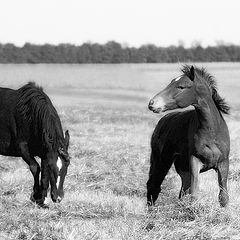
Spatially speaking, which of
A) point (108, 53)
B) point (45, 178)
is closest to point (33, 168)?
point (45, 178)

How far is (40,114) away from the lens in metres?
8.23

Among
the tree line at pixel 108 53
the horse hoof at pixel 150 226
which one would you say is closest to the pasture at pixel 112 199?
the horse hoof at pixel 150 226

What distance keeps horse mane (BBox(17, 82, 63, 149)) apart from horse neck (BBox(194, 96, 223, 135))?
2.21 meters

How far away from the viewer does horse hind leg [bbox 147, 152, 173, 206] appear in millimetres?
8039

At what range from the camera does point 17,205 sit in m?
7.74

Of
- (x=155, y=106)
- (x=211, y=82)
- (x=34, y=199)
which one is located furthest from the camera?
(x=34, y=199)

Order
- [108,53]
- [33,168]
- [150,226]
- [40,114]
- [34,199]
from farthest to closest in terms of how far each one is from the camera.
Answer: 1. [108,53]
2. [33,168]
3. [40,114]
4. [34,199]
5. [150,226]

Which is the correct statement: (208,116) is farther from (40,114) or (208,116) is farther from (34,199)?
(34,199)

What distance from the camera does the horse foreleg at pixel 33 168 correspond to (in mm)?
8102

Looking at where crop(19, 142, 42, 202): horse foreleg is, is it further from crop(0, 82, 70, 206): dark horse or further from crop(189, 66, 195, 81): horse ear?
crop(189, 66, 195, 81): horse ear

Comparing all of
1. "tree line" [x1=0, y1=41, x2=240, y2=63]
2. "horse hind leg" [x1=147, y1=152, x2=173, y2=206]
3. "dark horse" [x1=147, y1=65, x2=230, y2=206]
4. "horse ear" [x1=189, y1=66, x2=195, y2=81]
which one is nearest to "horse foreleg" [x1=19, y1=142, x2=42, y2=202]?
"horse hind leg" [x1=147, y1=152, x2=173, y2=206]

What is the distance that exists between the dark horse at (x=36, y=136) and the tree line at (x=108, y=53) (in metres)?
51.5

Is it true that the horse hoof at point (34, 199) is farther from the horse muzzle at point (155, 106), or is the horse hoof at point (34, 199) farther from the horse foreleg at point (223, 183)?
the horse foreleg at point (223, 183)

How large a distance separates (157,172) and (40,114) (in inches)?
78.0
